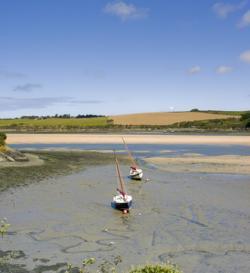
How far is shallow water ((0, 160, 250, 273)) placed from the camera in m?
14.9

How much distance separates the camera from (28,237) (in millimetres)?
16969

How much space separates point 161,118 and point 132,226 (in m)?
138

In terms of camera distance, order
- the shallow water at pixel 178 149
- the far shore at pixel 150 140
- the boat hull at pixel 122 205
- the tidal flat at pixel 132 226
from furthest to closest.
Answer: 1. the far shore at pixel 150 140
2. the shallow water at pixel 178 149
3. the boat hull at pixel 122 205
4. the tidal flat at pixel 132 226

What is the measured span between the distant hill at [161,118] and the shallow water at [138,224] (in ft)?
386

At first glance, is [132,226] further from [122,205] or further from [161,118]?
[161,118]

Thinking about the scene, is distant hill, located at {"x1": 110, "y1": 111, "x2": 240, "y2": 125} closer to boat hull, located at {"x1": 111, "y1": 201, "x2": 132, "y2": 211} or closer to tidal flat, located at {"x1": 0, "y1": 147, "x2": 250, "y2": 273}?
tidal flat, located at {"x1": 0, "y1": 147, "x2": 250, "y2": 273}

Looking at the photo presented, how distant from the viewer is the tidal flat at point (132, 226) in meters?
14.6

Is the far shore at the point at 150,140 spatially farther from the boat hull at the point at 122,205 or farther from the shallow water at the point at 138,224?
the boat hull at the point at 122,205

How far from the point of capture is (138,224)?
19391 mm

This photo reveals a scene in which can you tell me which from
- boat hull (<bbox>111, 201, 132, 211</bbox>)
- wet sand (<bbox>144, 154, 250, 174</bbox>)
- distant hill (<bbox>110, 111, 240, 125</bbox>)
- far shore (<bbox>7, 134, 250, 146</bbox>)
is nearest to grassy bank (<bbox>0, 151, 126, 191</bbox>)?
wet sand (<bbox>144, 154, 250, 174</bbox>)

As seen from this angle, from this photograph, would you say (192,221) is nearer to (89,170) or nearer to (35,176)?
(35,176)

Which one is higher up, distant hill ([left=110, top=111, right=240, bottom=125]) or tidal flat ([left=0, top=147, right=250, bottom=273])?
distant hill ([left=110, top=111, right=240, bottom=125])

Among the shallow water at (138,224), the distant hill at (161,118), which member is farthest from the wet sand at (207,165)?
the distant hill at (161,118)

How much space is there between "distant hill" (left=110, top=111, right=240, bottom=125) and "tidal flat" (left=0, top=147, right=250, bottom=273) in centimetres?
11704
